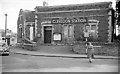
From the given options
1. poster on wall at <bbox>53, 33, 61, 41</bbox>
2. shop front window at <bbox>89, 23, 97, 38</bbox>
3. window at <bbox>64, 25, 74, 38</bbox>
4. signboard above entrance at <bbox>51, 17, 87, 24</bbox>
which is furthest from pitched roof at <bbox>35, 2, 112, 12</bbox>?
poster on wall at <bbox>53, 33, 61, 41</bbox>

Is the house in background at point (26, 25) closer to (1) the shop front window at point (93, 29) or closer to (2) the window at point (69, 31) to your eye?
(2) the window at point (69, 31)

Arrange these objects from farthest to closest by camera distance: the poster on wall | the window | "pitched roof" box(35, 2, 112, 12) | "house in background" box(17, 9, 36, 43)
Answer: "house in background" box(17, 9, 36, 43)
the poster on wall
the window
"pitched roof" box(35, 2, 112, 12)

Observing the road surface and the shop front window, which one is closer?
the road surface

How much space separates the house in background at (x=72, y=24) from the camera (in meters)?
30.7

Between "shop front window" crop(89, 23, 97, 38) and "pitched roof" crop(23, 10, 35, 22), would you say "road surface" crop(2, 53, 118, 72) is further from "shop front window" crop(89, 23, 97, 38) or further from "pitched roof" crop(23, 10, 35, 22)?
"pitched roof" crop(23, 10, 35, 22)

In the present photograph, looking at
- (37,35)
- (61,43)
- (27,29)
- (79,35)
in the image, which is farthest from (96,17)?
(27,29)

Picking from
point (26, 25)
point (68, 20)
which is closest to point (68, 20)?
point (68, 20)

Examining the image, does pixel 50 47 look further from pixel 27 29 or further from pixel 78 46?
pixel 27 29

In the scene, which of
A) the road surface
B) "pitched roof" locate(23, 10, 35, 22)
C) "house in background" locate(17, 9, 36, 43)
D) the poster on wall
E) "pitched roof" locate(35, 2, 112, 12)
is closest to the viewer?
the road surface

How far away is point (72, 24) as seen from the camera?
32.5 metres

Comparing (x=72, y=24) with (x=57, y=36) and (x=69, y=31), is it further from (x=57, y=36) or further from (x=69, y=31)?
(x=57, y=36)

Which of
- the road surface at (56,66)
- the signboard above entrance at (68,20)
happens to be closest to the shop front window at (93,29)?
the signboard above entrance at (68,20)

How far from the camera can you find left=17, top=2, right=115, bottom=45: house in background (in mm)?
30734

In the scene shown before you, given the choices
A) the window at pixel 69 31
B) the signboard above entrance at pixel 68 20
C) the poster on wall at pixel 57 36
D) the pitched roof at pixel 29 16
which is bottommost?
the poster on wall at pixel 57 36
